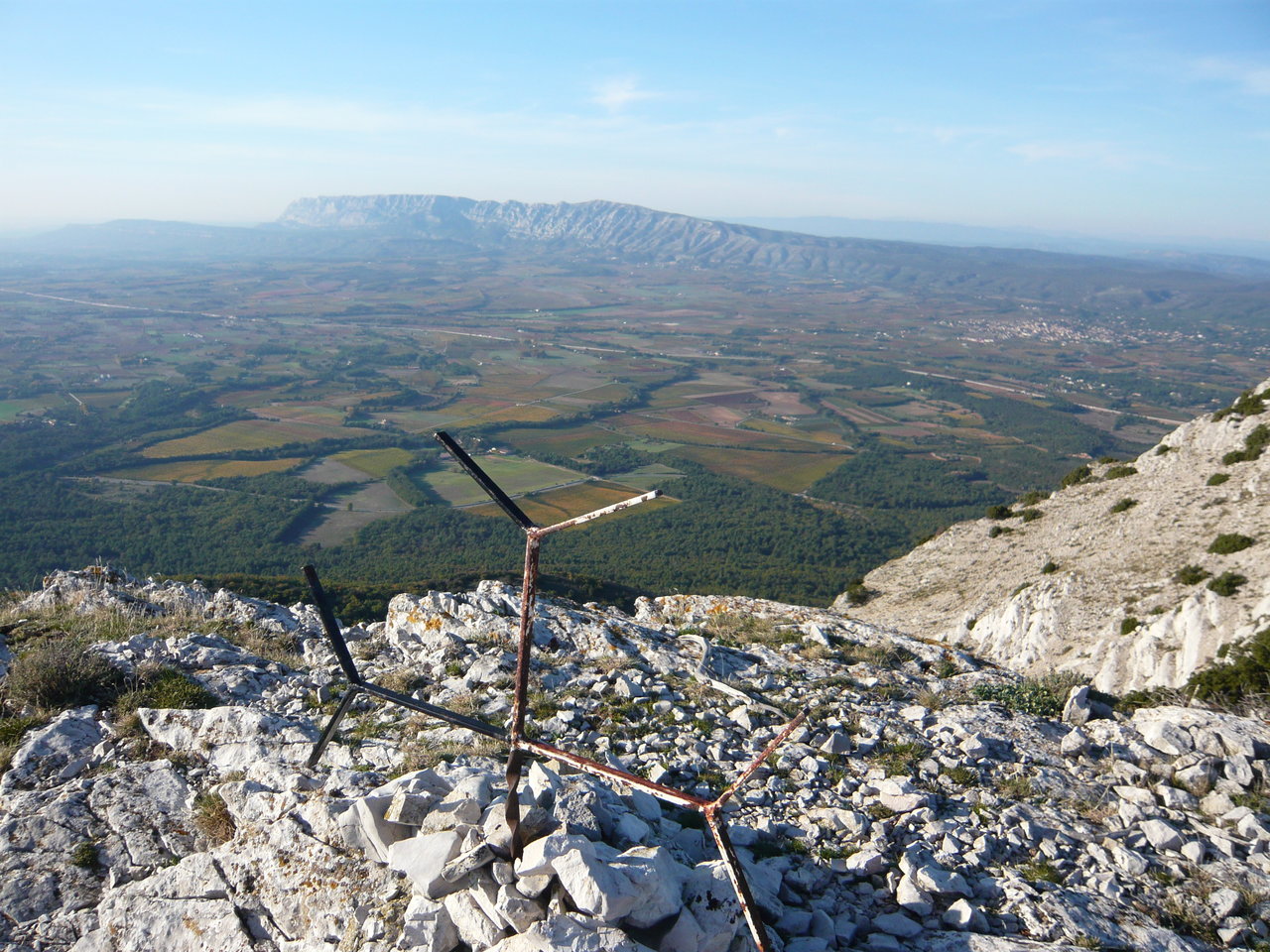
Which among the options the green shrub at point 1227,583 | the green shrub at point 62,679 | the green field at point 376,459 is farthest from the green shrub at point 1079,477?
the green field at point 376,459

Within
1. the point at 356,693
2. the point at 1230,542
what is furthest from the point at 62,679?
the point at 1230,542

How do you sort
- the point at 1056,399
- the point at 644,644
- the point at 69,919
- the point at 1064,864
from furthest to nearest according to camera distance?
the point at 1056,399, the point at 644,644, the point at 1064,864, the point at 69,919

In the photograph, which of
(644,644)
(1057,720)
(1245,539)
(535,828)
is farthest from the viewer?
(1245,539)

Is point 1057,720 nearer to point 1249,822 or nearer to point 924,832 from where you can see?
point 1249,822

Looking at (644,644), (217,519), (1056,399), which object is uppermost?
(644,644)

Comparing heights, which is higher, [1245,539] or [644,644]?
[1245,539]

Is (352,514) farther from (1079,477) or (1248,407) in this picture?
(1248,407)

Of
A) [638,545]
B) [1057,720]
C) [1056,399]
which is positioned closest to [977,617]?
A: [1057,720]

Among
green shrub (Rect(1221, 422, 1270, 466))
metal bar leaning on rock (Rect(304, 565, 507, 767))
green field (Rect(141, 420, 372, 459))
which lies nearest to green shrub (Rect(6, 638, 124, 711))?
metal bar leaning on rock (Rect(304, 565, 507, 767))
